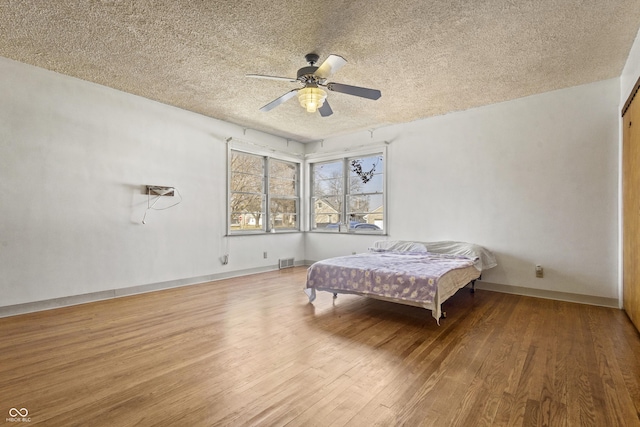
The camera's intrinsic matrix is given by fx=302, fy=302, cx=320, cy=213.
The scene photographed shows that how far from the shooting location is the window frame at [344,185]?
5.50 meters

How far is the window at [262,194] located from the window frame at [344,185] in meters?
0.28

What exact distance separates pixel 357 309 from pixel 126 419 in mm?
2369

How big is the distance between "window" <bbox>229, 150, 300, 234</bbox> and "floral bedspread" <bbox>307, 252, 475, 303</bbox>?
248 centimetres

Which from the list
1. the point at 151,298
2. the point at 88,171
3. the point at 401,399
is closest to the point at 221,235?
the point at 151,298

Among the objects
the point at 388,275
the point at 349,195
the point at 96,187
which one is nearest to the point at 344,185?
the point at 349,195

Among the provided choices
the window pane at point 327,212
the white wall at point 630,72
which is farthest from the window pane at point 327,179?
the white wall at point 630,72

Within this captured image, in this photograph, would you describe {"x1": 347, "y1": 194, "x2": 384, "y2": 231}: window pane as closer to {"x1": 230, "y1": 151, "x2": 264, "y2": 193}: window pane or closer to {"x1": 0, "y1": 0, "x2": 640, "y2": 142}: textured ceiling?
{"x1": 230, "y1": 151, "x2": 264, "y2": 193}: window pane

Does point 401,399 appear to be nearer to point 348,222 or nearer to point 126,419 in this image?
point 126,419

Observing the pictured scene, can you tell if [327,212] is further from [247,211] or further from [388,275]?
[388,275]

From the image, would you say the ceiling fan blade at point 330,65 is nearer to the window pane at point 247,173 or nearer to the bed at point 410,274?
the bed at point 410,274

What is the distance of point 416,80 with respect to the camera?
3578 mm

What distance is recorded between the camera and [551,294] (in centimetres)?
389

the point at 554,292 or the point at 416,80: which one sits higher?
A: the point at 416,80

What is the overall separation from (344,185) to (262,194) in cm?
166
